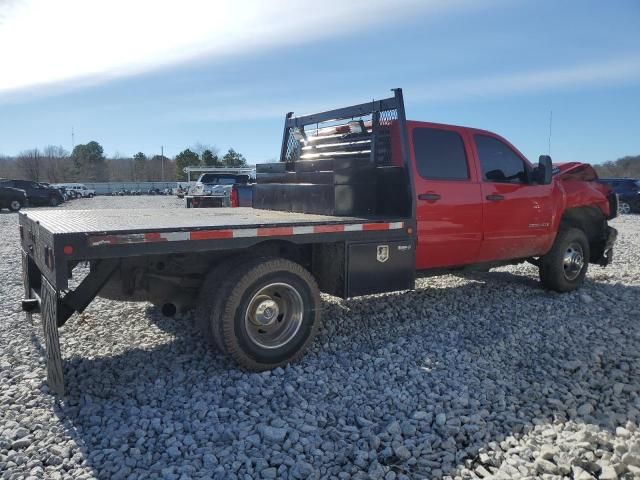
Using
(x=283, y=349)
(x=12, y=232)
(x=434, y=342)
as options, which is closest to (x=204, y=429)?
(x=283, y=349)

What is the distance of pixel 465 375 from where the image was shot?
13.5 feet

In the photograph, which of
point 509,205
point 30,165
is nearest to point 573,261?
point 509,205

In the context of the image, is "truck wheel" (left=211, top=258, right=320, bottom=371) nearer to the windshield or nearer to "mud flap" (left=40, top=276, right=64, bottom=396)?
"mud flap" (left=40, top=276, right=64, bottom=396)

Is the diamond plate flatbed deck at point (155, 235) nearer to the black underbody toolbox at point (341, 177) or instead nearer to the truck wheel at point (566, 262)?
the black underbody toolbox at point (341, 177)

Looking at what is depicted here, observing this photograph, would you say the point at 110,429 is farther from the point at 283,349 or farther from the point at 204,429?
the point at 283,349

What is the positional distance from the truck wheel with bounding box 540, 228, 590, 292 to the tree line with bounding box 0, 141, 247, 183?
62.0m

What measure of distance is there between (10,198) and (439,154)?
2393 cm

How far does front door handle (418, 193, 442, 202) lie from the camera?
5.25 meters

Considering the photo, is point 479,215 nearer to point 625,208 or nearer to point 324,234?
point 324,234

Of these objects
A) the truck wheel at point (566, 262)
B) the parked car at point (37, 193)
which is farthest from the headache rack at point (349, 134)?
the parked car at point (37, 193)

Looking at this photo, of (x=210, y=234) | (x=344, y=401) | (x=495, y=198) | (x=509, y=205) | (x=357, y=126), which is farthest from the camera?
(x=509, y=205)

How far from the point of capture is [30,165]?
263ft

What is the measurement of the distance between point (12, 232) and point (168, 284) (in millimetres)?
12534

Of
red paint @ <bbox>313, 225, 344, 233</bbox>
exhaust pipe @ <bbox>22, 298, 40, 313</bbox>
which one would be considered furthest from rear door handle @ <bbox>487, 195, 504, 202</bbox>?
exhaust pipe @ <bbox>22, 298, 40, 313</bbox>
